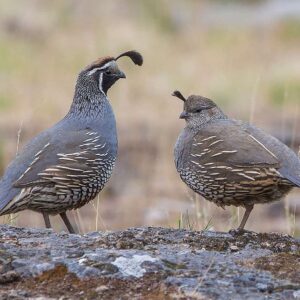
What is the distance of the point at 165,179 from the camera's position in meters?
11.9

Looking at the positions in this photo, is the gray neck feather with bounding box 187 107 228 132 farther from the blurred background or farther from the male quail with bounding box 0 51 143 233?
the blurred background

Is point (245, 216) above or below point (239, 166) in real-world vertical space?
below

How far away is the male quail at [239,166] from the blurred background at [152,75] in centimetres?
320

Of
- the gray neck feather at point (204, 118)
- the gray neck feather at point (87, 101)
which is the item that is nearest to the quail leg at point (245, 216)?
the gray neck feather at point (204, 118)

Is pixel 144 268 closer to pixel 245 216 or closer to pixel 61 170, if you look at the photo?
pixel 245 216

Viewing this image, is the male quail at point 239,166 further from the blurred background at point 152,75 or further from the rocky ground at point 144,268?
the blurred background at point 152,75

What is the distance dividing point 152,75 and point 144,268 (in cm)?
1226

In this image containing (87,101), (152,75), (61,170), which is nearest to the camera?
(61,170)

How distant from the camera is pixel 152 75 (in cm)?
1648

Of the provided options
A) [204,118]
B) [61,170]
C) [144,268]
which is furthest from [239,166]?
[144,268]

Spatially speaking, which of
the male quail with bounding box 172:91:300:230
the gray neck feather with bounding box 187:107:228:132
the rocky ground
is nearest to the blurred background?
the gray neck feather with bounding box 187:107:228:132

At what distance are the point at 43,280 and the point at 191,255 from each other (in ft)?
2.24

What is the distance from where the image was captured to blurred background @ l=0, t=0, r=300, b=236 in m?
11.5

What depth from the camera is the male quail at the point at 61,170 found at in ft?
20.9
